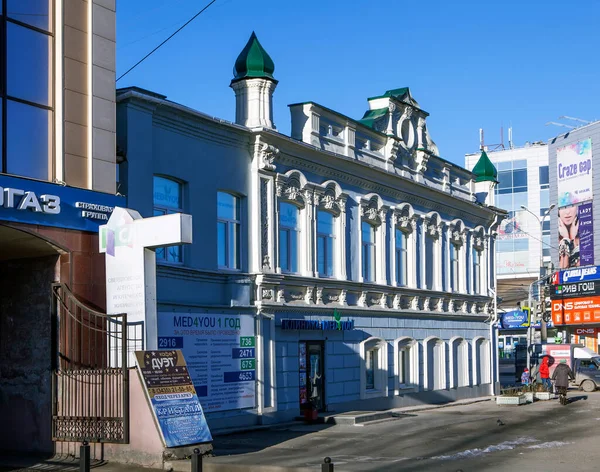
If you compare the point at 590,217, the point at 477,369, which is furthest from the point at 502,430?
the point at 590,217

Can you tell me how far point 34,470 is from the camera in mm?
14852

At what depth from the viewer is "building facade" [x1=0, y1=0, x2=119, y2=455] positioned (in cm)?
1631

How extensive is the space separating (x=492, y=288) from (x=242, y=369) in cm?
1930

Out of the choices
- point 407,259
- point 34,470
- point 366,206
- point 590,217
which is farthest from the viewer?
point 590,217

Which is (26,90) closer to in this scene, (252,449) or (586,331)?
(252,449)

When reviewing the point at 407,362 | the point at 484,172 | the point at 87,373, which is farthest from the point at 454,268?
the point at 87,373

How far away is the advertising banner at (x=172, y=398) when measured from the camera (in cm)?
1510

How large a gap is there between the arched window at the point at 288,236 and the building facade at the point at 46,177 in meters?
7.84

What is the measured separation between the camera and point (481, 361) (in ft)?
124

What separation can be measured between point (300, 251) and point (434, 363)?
32.8 ft

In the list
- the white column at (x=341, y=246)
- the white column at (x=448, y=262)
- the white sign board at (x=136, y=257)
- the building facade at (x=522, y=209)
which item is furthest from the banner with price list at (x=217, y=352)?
the building facade at (x=522, y=209)

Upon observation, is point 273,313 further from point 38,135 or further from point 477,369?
point 477,369

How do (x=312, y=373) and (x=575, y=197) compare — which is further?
(x=575, y=197)

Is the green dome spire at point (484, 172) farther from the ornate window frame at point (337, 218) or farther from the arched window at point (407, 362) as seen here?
the ornate window frame at point (337, 218)
